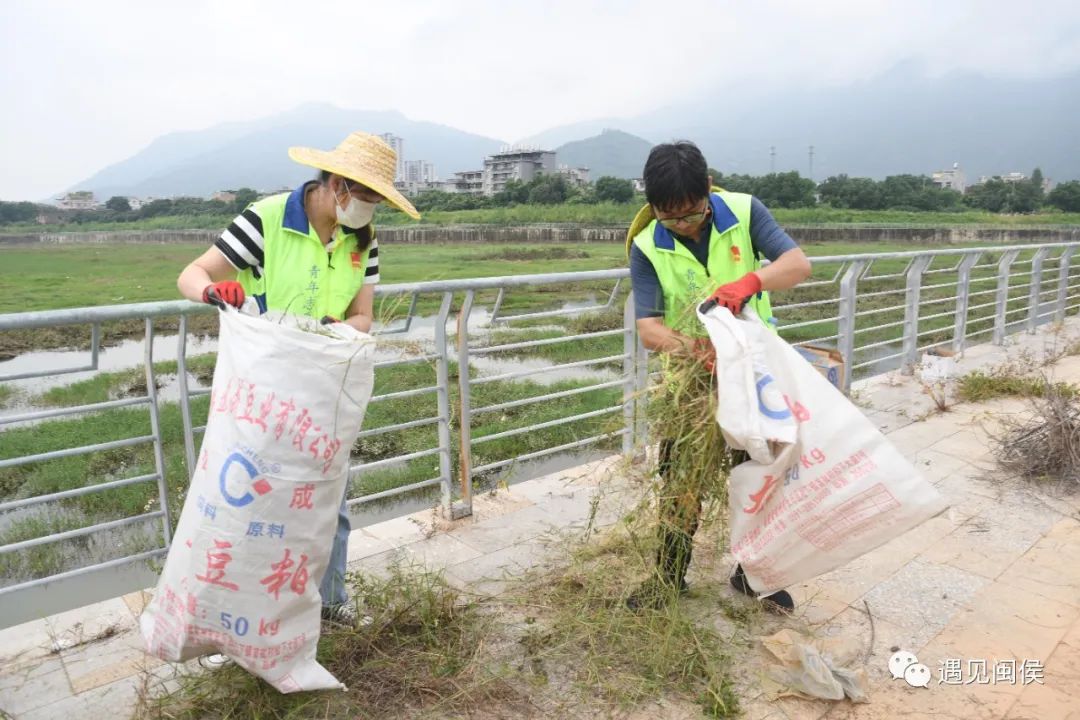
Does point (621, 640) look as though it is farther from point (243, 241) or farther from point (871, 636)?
point (243, 241)

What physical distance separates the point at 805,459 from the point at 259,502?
4.22 feet

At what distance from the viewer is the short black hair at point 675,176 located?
6.23 ft

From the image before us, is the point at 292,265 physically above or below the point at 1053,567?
above

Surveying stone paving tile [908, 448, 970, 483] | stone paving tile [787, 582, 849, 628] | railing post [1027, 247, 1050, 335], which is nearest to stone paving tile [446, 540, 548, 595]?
stone paving tile [787, 582, 849, 628]

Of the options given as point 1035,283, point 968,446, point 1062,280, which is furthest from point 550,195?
point 968,446

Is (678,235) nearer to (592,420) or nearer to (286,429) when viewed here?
(286,429)

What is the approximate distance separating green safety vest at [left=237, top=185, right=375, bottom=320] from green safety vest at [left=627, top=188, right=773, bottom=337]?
2.88ft

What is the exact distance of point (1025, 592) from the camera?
96.8 inches

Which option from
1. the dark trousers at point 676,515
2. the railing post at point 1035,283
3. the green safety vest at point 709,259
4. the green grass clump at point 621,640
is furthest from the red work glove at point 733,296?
the railing post at point 1035,283

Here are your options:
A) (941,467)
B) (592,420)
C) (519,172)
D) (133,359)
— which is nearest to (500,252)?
(133,359)

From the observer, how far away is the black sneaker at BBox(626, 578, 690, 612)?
7.28 feet

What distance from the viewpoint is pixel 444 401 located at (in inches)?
122

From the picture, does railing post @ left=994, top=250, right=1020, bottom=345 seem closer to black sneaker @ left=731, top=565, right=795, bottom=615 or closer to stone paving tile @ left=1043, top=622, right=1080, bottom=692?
stone paving tile @ left=1043, top=622, right=1080, bottom=692

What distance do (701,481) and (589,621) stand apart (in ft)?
1.80
